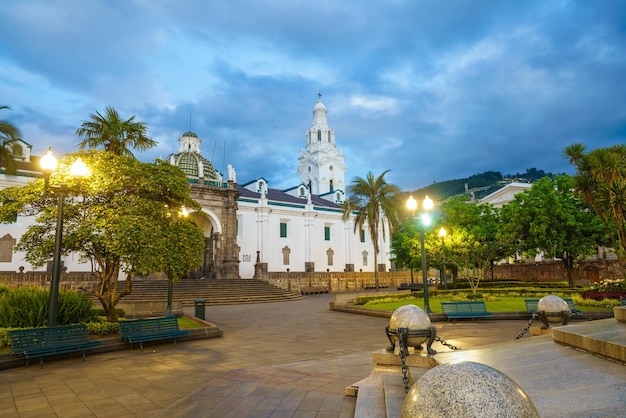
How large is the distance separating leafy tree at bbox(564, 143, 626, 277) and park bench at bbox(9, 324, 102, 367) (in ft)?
69.9

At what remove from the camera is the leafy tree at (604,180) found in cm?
1756

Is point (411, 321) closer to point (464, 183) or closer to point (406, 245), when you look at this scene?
point (406, 245)

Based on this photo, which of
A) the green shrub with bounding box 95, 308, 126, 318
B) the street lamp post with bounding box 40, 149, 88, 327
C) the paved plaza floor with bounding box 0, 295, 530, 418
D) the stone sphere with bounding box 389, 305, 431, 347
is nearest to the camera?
the paved plaza floor with bounding box 0, 295, 530, 418

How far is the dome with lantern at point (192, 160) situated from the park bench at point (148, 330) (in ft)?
92.0

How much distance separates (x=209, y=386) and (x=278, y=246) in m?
36.2

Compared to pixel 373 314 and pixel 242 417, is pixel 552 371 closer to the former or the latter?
pixel 242 417

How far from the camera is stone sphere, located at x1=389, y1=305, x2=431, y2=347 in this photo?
263 inches

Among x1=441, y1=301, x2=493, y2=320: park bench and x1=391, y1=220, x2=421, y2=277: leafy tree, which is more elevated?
x1=391, y1=220, x2=421, y2=277: leafy tree

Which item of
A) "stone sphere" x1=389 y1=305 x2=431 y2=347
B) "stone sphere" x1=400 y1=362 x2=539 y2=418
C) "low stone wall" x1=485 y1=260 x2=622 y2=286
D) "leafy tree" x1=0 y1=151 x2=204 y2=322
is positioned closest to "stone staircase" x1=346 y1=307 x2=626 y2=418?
"stone sphere" x1=400 y1=362 x2=539 y2=418

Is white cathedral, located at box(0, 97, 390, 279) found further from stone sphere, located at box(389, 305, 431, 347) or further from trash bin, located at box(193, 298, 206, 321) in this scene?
stone sphere, located at box(389, 305, 431, 347)

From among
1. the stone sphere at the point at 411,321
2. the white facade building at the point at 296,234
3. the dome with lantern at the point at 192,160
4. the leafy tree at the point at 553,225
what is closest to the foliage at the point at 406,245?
the white facade building at the point at 296,234

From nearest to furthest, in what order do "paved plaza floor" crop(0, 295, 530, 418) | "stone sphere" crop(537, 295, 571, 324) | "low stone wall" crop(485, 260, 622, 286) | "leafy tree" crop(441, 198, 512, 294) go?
"paved plaza floor" crop(0, 295, 530, 418) → "stone sphere" crop(537, 295, 571, 324) → "leafy tree" crop(441, 198, 512, 294) → "low stone wall" crop(485, 260, 622, 286)

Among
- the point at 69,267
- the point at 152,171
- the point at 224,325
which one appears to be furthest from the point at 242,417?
the point at 69,267

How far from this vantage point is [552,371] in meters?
4.79
